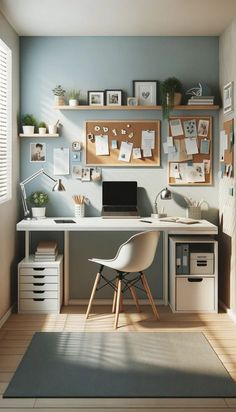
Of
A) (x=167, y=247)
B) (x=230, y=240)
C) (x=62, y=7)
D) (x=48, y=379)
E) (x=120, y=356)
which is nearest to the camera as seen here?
(x=48, y=379)

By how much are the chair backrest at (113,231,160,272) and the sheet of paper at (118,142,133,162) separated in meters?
1.10

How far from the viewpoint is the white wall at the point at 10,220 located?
484 cm

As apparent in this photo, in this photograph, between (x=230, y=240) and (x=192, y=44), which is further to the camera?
(x=192, y=44)

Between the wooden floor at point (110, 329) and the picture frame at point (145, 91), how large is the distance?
191 centimetres

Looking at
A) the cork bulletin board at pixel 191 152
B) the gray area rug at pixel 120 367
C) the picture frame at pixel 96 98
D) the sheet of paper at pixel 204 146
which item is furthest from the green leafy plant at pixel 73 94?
the gray area rug at pixel 120 367

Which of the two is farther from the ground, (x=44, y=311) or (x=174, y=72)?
(x=174, y=72)

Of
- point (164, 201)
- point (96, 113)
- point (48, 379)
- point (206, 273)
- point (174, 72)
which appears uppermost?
point (174, 72)

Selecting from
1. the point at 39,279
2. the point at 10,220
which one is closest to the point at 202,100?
the point at 10,220

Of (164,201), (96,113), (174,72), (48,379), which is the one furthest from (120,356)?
(174,72)

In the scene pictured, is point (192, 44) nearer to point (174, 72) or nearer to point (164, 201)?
point (174, 72)

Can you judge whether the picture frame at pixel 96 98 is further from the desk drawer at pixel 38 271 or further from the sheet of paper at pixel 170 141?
the desk drawer at pixel 38 271

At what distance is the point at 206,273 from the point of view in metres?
5.18

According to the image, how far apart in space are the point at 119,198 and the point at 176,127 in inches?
33.9

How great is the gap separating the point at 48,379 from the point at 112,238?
7.28ft
